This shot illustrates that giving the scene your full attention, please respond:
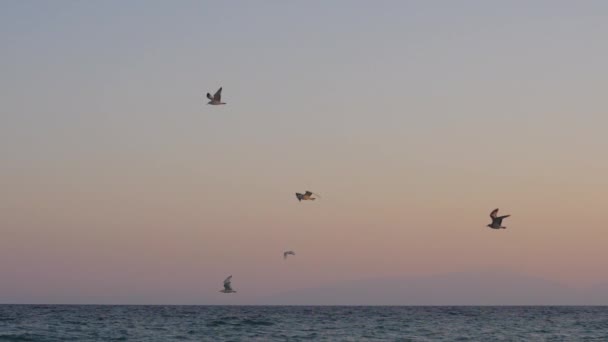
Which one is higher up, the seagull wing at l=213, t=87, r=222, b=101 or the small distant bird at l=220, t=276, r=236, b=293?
the seagull wing at l=213, t=87, r=222, b=101

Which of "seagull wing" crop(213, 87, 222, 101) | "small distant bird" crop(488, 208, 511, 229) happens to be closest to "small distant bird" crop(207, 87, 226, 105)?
"seagull wing" crop(213, 87, 222, 101)

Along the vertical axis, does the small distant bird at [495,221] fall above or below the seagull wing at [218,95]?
below

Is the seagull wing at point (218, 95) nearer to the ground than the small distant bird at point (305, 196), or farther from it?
farther from it

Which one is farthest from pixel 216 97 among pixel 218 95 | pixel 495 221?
pixel 495 221

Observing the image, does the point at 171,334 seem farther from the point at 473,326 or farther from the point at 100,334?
the point at 473,326

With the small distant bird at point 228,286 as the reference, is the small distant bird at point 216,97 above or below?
above

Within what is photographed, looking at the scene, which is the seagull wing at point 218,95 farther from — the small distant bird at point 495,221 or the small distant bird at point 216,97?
the small distant bird at point 495,221

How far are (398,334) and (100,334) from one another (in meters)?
22.4

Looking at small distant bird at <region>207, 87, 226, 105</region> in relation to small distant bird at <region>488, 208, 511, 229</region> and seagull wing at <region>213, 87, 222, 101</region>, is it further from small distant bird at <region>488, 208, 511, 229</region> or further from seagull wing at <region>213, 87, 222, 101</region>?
small distant bird at <region>488, 208, 511, 229</region>

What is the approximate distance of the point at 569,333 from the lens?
81.1 metres

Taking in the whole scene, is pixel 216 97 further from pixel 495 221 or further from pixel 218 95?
pixel 495 221

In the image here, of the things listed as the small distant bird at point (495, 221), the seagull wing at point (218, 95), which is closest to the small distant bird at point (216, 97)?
the seagull wing at point (218, 95)

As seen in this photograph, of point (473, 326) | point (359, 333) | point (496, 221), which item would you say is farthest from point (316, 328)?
point (496, 221)

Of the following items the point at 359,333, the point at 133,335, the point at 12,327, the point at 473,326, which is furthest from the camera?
the point at 473,326
